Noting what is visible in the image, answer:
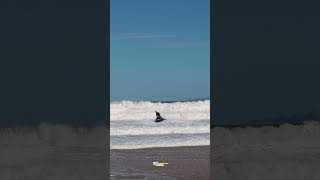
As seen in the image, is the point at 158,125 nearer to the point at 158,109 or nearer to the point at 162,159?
the point at 158,109

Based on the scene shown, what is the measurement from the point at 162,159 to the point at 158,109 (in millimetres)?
15678

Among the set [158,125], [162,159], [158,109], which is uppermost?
[158,109]

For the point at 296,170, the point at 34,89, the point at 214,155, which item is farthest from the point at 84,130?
the point at 296,170

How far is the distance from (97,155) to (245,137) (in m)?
1.91

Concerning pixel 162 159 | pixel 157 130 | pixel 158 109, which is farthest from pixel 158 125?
pixel 162 159

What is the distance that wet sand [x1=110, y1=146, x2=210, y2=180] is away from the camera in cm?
829

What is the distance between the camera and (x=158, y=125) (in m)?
20.6

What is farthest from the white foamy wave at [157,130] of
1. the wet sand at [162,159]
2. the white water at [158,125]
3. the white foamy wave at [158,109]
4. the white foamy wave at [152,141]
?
the wet sand at [162,159]

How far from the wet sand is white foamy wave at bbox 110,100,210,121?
35.0 ft

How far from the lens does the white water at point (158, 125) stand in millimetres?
15070

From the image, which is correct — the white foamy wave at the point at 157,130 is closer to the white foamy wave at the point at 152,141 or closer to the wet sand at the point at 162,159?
the white foamy wave at the point at 152,141

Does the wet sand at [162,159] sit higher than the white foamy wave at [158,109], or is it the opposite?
the white foamy wave at [158,109]

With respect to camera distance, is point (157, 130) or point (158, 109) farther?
point (158, 109)

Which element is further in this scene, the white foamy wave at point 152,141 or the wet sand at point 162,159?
the white foamy wave at point 152,141
